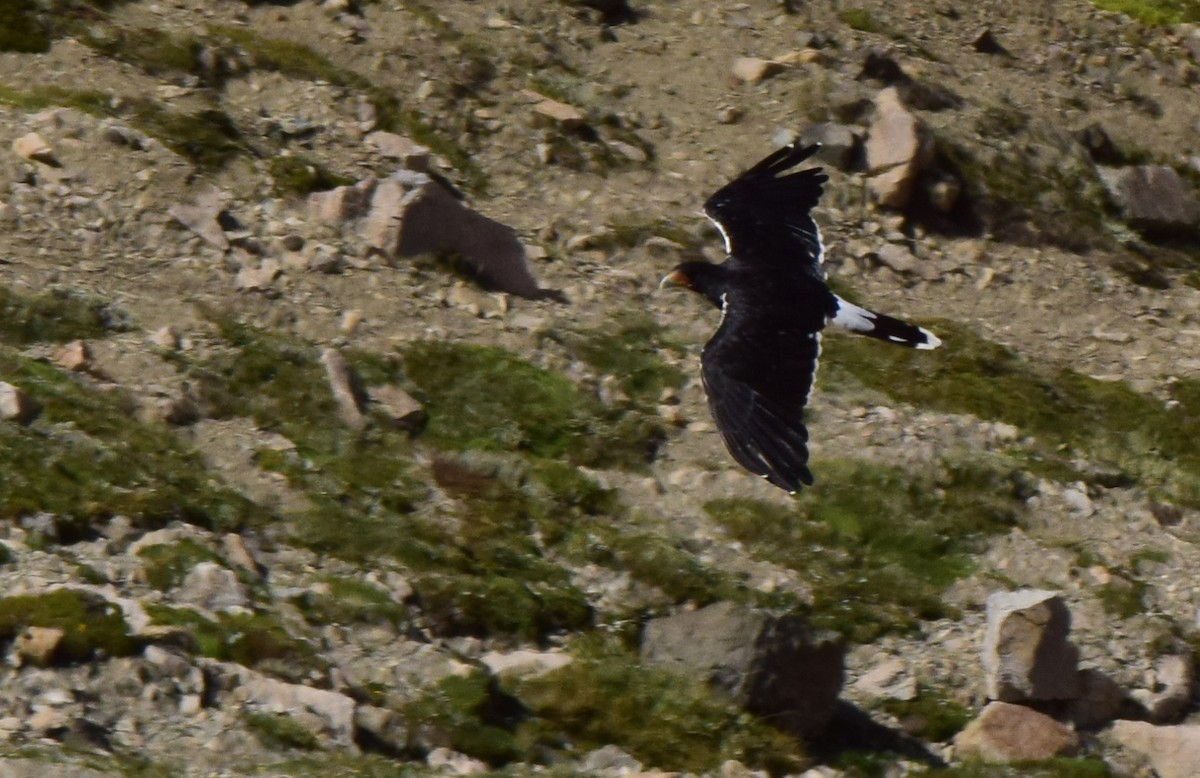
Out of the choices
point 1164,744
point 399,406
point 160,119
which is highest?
point 160,119

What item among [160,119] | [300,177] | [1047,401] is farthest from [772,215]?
[160,119]

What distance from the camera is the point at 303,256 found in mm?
17766

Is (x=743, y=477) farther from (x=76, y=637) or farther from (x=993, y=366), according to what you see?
(x=76, y=637)

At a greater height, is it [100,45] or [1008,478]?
[100,45]

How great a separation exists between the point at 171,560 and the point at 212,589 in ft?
1.26

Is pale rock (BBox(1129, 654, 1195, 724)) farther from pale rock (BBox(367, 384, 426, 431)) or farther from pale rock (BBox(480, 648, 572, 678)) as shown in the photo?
pale rock (BBox(367, 384, 426, 431))

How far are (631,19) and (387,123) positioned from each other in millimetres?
5086

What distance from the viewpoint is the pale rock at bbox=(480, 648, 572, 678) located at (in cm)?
1284

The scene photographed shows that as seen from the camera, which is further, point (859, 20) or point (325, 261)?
point (859, 20)

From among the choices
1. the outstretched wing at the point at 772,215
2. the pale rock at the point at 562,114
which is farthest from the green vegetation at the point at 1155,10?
the outstretched wing at the point at 772,215

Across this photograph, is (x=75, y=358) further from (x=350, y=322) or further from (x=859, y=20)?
(x=859, y=20)

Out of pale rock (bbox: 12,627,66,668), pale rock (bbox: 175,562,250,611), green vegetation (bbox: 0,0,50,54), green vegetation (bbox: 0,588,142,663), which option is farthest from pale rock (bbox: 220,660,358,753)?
green vegetation (bbox: 0,0,50,54)

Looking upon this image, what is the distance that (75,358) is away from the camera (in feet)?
49.6

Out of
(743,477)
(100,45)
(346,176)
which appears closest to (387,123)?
(346,176)
